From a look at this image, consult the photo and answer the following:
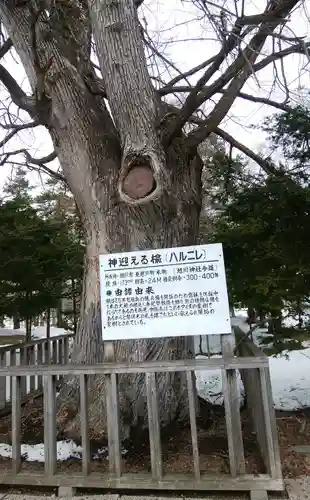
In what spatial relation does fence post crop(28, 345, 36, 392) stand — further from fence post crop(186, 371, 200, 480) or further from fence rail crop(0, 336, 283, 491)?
fence post crop(186, 371, 200, 480)

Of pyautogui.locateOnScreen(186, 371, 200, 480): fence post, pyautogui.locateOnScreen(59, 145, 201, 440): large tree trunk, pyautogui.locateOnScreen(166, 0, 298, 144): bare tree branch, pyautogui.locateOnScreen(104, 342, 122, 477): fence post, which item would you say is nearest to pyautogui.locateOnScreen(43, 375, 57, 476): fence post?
pyautogui.locateOnScreen(104, 342, 122, 477): fence post

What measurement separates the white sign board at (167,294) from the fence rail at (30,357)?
2.05 m

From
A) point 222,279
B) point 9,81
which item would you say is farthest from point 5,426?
point 9,81

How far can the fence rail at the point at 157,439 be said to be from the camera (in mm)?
2686

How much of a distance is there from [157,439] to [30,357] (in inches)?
128

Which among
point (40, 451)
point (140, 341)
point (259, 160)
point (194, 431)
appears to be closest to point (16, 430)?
point (40, 451)

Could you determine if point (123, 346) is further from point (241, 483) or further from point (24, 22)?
point (24, 22)

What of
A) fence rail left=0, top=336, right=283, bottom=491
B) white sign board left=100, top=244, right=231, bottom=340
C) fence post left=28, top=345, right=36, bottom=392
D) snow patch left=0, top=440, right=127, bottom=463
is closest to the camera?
fence rail left=0, top=336, right=283, bottom=491

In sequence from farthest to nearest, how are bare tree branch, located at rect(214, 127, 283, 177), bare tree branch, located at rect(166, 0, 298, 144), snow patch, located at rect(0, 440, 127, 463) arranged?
bare tree branch, located at rect(214, 127, 283, 177)
bare tree branch, located at rect(166, 0, 298, 144)
snow patch, located at rect(0, 440, 127, 463)

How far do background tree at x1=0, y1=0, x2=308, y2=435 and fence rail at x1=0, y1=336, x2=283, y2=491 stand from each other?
71 centimetres

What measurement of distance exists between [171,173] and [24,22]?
259cm

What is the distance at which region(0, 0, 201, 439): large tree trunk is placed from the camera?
3.61 meters

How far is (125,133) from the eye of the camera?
375 cm

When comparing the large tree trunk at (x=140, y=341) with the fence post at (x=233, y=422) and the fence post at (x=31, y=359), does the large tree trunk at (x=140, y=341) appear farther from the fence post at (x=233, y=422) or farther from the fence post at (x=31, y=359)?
the fence post at (x=31, y=359)
